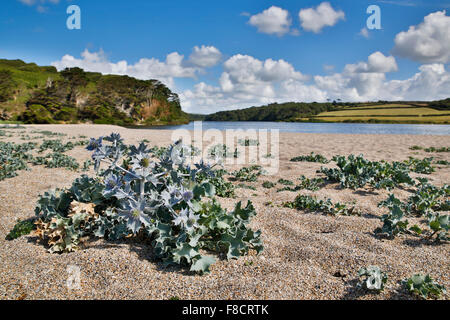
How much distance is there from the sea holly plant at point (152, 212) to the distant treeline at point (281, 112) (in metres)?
86.7

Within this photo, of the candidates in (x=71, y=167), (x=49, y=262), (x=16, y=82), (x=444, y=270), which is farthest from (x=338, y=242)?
(x=16, y=82)

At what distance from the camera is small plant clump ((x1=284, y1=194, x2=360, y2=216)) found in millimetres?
4621

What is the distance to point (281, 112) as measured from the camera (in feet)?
357

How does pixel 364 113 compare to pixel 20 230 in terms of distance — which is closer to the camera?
pixel 20 230

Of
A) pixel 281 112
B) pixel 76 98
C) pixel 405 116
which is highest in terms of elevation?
pixel 281 112

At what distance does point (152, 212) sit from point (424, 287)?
256 cm

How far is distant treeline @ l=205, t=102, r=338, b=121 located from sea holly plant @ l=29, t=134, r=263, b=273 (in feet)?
285

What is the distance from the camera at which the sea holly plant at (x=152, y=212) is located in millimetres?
2695

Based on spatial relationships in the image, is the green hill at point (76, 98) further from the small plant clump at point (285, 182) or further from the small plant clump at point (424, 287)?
the small plant clump at point (424, 287)

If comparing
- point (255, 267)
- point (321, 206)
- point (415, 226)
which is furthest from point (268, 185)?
point (255, 267)

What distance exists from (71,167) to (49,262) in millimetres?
5178

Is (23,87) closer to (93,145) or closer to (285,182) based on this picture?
(285,182)

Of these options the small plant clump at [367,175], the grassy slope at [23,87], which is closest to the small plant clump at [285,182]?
the small plant clump at [367,175]

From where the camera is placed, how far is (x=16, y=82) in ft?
163
